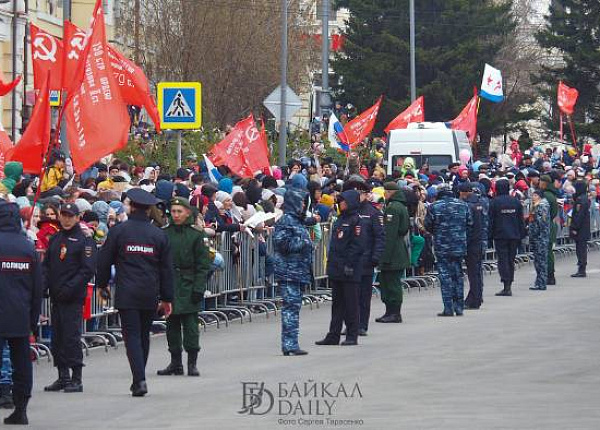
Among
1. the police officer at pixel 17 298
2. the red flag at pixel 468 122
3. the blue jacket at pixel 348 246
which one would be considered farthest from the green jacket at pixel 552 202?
the police officer at pixel 17 298

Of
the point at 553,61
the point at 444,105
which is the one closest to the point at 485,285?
the point at 444,105

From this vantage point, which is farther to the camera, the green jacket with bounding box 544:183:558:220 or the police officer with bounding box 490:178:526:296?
the green jacket with bounding box 544:183:558:220

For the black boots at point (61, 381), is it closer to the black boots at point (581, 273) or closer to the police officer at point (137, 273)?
the police officer at point (137, 273)

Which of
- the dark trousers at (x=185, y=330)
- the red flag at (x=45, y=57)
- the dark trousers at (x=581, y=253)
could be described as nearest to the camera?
the dark trousers at (x=185, y=330)

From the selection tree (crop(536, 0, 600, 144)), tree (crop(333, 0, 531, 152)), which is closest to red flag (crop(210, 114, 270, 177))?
tree (crop(333, 0, 531, 152))

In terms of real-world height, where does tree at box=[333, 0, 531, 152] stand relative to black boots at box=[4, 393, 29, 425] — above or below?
above

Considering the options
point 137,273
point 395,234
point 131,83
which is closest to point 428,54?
point 131,83

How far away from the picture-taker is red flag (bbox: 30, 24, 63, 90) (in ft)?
79.3

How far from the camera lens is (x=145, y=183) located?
22.8 meters

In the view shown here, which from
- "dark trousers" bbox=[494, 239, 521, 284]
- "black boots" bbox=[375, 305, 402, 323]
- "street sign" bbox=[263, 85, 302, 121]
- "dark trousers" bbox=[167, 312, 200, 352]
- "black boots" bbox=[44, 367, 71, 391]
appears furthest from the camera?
"street sign" bbox=[263, 85, 302, 121]

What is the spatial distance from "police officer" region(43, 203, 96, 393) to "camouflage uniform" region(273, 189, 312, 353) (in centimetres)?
325

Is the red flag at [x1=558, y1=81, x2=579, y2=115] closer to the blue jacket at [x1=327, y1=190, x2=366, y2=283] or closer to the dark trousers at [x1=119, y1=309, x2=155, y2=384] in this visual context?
the blue jacket at [x1=327, y1=190, x2=366, y2=283]

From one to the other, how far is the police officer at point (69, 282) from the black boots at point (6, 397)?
1.05 metres

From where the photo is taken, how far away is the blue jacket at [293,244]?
17234 millimetres
